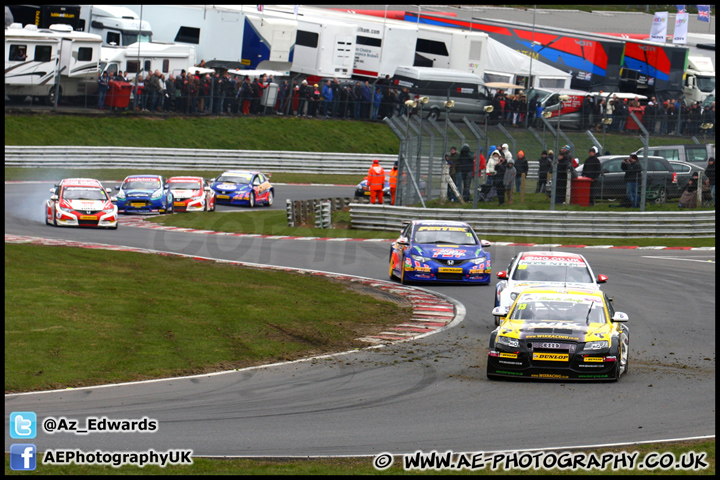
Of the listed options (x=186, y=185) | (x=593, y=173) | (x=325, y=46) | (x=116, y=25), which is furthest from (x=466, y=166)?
(x=116, y=25)

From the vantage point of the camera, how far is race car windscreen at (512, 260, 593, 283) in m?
15.4

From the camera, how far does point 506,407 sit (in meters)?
10.2

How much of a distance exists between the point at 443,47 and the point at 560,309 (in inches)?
1456

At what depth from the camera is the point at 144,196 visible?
30.9 metres

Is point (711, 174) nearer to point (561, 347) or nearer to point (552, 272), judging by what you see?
point (552, 272)

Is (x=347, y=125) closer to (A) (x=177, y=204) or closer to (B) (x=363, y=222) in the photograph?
(A) (x=177, y=204)

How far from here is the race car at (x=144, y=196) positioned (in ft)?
101

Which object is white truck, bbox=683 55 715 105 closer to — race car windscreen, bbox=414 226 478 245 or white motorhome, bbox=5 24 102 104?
white motorhome, bbox=5 24 102 104

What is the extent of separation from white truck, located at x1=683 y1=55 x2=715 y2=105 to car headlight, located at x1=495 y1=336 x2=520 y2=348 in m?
42.5

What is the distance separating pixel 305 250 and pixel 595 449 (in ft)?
52.1

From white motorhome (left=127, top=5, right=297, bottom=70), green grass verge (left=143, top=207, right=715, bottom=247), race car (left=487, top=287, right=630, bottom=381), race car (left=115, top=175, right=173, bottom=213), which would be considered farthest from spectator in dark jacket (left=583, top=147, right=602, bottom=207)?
white motorhome (left=127, top=5, right=297, bottom=70)

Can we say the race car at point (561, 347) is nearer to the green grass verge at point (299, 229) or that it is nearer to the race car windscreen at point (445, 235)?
the race car windscreen at point (445, 235)

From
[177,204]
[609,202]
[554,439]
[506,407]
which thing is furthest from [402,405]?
[177,204]

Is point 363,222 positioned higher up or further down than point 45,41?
further down
